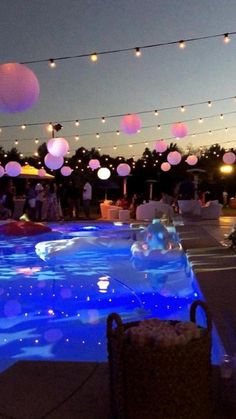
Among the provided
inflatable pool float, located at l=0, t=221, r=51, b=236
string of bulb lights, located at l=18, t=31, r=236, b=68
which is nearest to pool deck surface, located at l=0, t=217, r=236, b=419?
string of bulb lights, located at l=18, t=31, r=236, b=68

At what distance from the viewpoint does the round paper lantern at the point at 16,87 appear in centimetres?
649

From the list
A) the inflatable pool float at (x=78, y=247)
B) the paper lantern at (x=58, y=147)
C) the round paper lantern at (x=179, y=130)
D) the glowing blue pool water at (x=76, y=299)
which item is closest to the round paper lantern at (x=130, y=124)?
the paper lantern at (x=58, y=147)

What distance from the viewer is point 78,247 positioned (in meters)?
8.77

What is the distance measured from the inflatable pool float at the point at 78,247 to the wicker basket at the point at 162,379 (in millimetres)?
6341

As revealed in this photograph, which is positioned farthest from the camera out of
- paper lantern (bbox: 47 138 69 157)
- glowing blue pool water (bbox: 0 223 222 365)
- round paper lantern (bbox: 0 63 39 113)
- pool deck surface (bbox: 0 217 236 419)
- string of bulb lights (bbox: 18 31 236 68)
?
paper lantern (bbox: 47 138 69 157)

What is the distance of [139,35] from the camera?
35.6ft

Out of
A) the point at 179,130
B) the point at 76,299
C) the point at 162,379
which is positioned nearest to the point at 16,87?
the point at 76,299

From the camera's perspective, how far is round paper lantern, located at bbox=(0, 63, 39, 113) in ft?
21.3

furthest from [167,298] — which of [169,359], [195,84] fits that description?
[195,84]

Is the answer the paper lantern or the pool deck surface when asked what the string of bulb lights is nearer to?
the paper lantern

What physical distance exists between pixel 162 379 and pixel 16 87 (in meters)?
A: 5.27

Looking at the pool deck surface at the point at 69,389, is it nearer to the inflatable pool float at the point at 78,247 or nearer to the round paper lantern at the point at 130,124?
the inflatable pool float at the point at 78,247

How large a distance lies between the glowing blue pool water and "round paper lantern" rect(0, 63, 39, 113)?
7.04 ft

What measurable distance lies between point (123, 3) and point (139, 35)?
1.46 m
